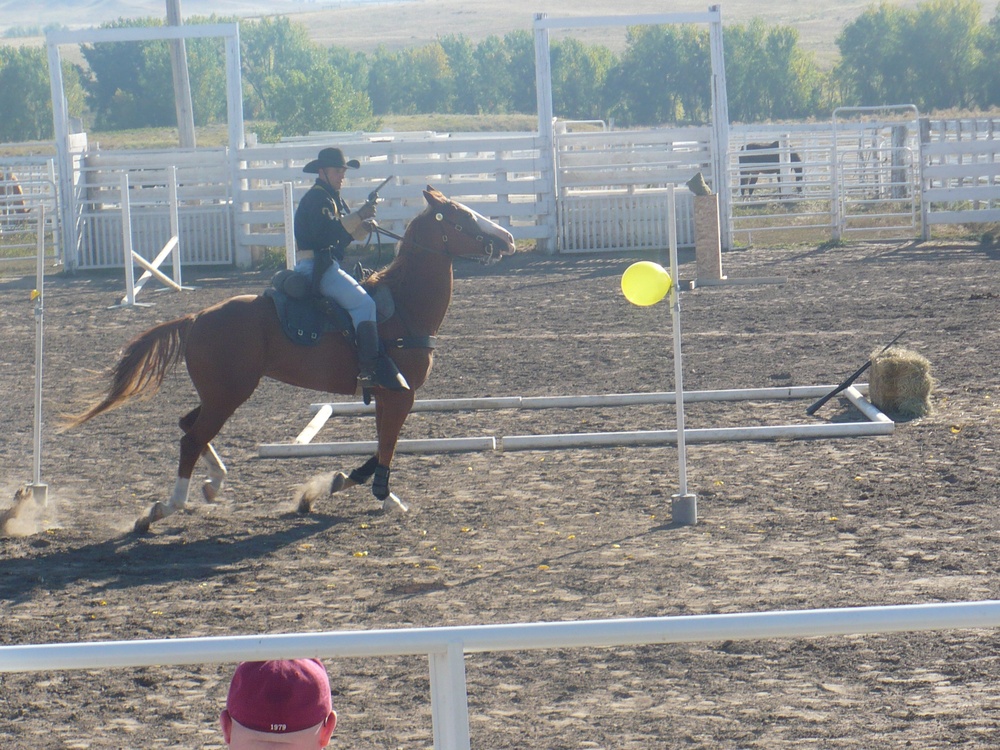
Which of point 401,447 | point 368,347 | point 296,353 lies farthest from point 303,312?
point 401,447

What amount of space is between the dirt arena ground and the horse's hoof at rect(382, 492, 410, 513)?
8 cm

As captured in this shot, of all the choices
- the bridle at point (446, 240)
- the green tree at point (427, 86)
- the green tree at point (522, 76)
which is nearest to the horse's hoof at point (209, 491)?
the bridle at point (446, 240)

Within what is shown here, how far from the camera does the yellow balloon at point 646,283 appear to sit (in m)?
6.52

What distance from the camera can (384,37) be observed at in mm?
143000

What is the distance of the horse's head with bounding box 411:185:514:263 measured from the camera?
7.31 metres

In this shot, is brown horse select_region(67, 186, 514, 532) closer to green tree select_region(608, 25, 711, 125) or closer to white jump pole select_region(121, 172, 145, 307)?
white jump pole select_region(121, 172, 145, 307)

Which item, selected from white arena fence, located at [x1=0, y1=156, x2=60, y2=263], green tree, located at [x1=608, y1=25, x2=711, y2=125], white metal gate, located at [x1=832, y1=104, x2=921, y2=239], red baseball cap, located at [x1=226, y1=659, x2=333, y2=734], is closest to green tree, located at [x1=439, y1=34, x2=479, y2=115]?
green tree, located at [x1=608, y1=25, x2=711, y2=125]

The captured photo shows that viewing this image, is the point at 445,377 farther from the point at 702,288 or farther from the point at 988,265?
the point at 988,265

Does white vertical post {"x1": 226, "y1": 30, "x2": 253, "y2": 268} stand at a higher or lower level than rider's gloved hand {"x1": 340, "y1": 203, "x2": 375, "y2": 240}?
higher

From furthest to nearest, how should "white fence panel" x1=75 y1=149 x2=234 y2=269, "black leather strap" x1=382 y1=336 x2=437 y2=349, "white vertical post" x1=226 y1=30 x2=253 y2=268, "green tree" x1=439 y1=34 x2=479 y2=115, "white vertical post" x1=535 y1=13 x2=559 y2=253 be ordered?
"green tree" x1=439 y1=34 x2=479 y2=115 → "white fence panel" x1=75 y1=149 x2=234 y2=269 → "white vertical post" x1=226 y1=30 x2=253 y2=268 → "white vertical post" x1=535 y1=13 x2=559 y2=253 → "black leather strap" x1=382 y1=336 x2=437 y2=349

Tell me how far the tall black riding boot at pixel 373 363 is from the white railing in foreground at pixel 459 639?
4.71 m

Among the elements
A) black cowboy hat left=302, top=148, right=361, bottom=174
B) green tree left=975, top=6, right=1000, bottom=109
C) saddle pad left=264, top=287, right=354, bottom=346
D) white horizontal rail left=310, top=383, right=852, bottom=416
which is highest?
green tree left=975, top=6, right=1000, bottom=109

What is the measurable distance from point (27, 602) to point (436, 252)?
3084mm

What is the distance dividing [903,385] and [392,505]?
4.25 meters
